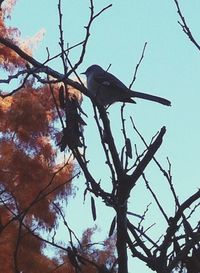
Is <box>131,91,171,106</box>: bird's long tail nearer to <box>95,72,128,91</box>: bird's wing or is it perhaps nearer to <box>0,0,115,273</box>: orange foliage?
<box>95,72,128,91</box>: bird's wing

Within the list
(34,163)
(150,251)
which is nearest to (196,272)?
(150,251)

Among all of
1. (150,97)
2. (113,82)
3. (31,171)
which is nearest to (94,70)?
(113,82)

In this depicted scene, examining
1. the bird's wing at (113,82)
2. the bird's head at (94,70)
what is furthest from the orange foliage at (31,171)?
the bird's wing at (113,82)

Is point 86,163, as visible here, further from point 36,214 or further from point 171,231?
point 36,214

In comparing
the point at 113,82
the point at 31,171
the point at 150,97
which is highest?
the point at 31,171

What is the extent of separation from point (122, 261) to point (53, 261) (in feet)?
11.7

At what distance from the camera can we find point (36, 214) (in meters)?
4.60

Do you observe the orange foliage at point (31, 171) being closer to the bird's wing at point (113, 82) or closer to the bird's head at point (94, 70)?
the bird's head at point (94, 70)

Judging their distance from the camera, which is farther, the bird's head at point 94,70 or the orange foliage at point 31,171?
the orange foliage at point 31,171

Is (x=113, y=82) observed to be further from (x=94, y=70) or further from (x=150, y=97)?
(x=94, y=70)

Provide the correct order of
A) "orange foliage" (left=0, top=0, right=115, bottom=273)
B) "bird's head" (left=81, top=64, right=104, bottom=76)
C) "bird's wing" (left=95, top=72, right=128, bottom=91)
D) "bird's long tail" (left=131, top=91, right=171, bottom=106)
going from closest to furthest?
1. "bird's long tail" (left=131, top=91, right=171, bottom=106)
2. "bird's wing" (left=95, top=72, right=128, bottom=91)
3. "bird's head" (left=81, top=64, right=104, bottom=76)
4. "orange foliage" (left=0, top=0, right=115, bottom=273)

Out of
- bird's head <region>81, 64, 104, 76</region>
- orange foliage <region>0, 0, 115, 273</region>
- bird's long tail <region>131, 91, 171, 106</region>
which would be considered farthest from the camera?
orange foliage <region>0, 0, 115, 273</region>

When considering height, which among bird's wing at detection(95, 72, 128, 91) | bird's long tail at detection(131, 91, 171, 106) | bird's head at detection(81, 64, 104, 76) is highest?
bird's head at detection(81, 64, 104, 76)

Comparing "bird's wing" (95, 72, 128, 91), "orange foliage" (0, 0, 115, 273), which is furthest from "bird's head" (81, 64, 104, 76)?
"orange foliage" (0, 0, 115, 273)
